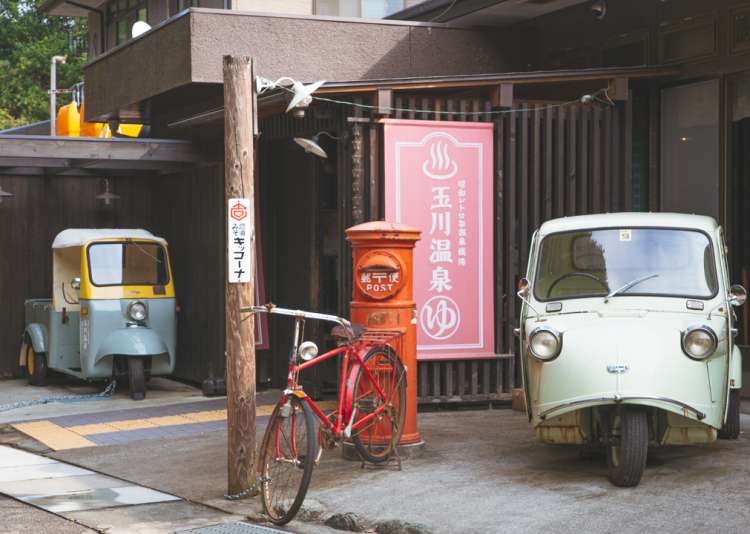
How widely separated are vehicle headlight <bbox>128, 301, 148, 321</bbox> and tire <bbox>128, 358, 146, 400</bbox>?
1.91 ft

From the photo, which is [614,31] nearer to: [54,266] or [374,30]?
[374,30]

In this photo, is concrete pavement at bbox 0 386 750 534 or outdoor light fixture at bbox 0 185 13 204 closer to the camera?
concrete pavement at bbox 0 386 750 534

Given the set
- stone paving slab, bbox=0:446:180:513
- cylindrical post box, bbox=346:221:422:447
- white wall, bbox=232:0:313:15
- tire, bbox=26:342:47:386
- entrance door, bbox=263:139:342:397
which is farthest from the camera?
white wall, bbox=232:0:313:15

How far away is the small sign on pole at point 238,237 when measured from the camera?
8.72 meters

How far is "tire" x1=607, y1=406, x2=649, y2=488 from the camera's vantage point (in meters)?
7.91

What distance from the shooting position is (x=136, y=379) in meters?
14.3

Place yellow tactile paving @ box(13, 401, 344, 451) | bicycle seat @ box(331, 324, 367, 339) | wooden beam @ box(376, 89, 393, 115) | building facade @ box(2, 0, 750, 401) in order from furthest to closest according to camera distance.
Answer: building facade @ box(2, 0, 750, 401) < wooden beam @ box(376, 89, 393, 115) < yellow tactile paving @ box(13, 401, 344, 451) < bicycle seat @ box(331, 324, 367, 339)

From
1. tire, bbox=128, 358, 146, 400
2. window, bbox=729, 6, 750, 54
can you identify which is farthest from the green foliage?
window, bbox=729, 6, 750, 54

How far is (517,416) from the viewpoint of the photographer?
11.8 meters

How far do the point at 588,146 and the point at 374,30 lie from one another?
152 inches

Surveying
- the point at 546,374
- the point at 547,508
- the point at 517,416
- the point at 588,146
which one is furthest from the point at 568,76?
the point at 547,508

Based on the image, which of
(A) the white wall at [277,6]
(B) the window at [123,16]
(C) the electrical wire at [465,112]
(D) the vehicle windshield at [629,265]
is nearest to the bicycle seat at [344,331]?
(D) the vehicle windshield at [629,265]

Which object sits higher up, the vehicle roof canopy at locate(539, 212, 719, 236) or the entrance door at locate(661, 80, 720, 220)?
the entrance door at locate(661, 80, 720, 220)

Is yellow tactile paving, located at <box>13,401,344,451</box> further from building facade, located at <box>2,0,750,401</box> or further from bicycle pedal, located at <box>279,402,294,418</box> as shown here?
bicycle pedal, located at <box>279,402,294,418</box>
